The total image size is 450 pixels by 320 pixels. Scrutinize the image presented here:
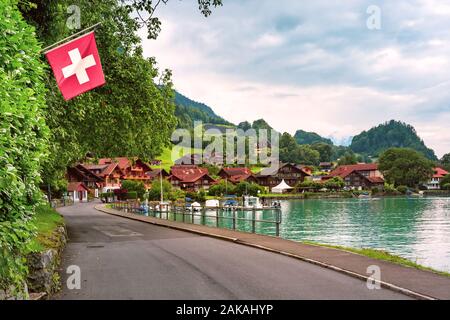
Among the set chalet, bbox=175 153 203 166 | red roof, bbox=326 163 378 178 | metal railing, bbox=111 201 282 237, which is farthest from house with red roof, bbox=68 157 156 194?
red roof, bbox=326 163 378 178

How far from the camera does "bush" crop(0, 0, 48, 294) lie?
6.49m

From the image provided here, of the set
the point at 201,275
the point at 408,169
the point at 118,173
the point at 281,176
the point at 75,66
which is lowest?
the point at 201,275

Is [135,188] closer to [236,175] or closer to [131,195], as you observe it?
[131,195]

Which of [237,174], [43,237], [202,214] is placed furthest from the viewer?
[237,174]

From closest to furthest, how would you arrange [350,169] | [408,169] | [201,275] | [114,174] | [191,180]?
1. [201,275]
2. [114,174]
3. [191,180]
4. [408,169]
5. [350,169]

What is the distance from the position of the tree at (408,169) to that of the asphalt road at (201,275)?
161376 millimetres

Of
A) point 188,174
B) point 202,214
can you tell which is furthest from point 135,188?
point 202,214

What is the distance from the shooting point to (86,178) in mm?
118438

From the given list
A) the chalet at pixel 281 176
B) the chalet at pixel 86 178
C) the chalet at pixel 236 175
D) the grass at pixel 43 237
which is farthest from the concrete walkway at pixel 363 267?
the chalet at pixel 281 176

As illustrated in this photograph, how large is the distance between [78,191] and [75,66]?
105947mm

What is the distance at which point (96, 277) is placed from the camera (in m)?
11.6

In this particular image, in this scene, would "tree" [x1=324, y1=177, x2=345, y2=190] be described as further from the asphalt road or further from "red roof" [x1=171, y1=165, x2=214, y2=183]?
the asphalt road
